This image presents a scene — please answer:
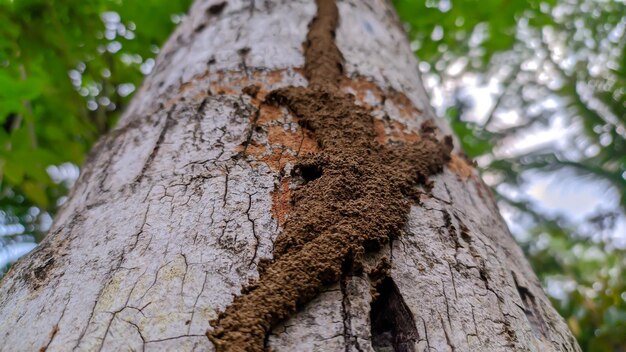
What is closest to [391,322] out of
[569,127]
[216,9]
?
[216,9]

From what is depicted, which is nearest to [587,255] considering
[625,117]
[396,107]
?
[625,117]

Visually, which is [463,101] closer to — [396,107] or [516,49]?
[516,49]

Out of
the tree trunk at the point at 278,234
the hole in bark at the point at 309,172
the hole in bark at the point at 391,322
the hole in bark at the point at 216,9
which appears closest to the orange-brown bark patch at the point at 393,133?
the tree trunk at the point at 278,234

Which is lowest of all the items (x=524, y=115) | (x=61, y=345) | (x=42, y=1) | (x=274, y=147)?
(x=61, y=345)

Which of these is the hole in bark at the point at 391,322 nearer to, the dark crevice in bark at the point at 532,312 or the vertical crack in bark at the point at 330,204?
the vertical crack in bark at the point at 330,204

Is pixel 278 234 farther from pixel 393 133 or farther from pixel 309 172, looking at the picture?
pixel 393 133

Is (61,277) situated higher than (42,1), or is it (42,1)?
(42,1)
